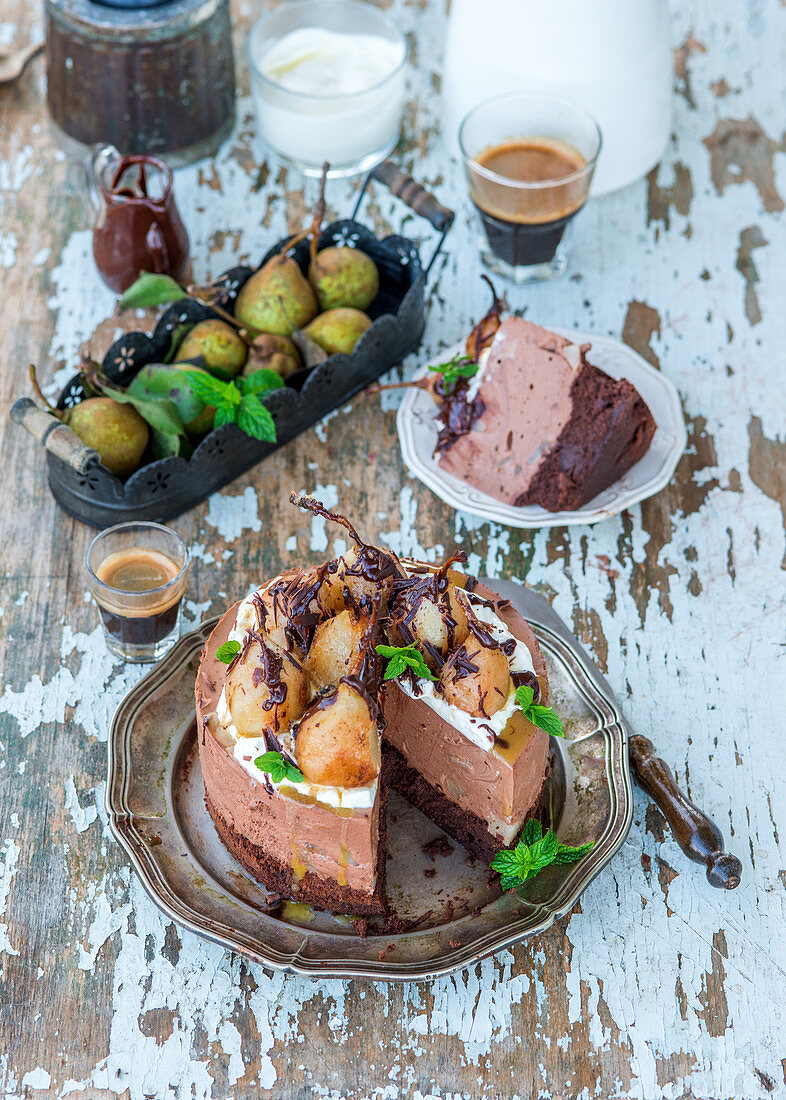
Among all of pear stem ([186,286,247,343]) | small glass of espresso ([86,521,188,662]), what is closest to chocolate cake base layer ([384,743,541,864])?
small glass of espresso ([86,521,188,662])

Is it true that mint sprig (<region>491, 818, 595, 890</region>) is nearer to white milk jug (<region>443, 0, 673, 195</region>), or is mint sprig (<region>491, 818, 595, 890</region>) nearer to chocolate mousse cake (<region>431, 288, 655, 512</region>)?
chocolate mousse cake (<region>431, 288, 655, 512</region>)

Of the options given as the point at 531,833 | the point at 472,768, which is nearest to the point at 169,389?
the point at 472,768

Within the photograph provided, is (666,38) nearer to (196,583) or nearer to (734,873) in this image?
(196,583)

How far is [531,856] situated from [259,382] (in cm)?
128

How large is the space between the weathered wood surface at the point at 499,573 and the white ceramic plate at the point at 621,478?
0.41ft

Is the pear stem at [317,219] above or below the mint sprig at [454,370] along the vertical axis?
above

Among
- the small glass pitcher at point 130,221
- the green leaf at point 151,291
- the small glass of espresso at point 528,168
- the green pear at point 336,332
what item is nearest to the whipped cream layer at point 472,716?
the green pear at point 336,332

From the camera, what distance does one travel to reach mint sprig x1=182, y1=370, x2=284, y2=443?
8.46ft

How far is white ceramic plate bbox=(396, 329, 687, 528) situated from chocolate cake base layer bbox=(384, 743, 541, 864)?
Answer: 67 centimetres

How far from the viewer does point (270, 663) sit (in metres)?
1.84

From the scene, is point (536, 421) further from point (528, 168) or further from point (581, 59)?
point (581, 59)

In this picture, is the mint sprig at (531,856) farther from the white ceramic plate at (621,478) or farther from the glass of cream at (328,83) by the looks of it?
the glass of cream at (328,83)

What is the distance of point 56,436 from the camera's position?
8.00 ft

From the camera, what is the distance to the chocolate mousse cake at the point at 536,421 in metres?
2.57
